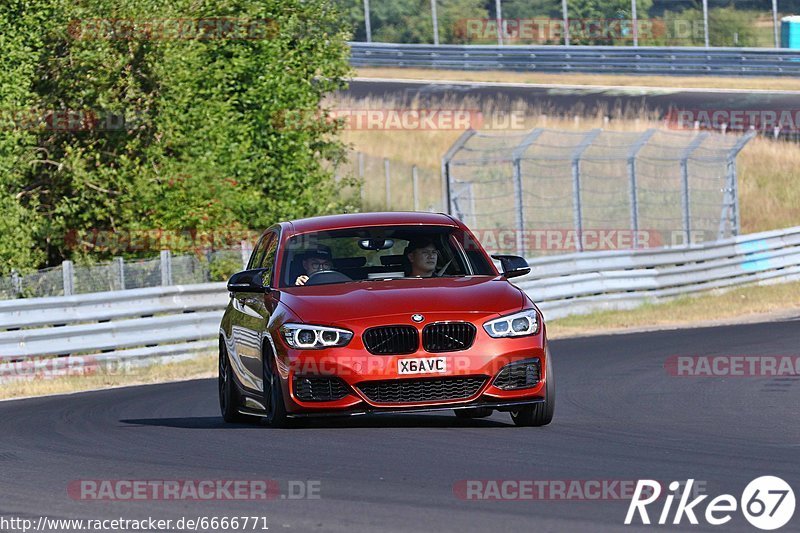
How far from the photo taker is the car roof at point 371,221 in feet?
37.6

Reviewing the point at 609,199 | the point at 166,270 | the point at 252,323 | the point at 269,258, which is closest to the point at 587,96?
the point at 609,199

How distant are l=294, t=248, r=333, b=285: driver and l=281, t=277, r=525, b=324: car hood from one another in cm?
33

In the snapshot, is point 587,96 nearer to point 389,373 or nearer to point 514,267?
point 514,267

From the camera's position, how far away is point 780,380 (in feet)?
47.0

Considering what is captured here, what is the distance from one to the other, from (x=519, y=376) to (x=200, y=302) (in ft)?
38.9

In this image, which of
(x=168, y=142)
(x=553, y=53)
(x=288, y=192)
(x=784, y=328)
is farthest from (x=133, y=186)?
(x=553, y=53)

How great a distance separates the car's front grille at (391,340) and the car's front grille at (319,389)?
309 millimetres

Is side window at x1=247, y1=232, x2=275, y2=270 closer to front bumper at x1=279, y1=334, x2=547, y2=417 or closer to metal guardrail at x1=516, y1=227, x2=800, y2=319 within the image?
front bumper at x1=279, y1=334, x2=547, y2=417

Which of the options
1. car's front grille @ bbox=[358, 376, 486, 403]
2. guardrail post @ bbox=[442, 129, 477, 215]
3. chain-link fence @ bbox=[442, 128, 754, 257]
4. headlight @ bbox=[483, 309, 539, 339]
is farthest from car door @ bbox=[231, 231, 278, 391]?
chain-link fence @ bbox=[442, 128, 754, 257]

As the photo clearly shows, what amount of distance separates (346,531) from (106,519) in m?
1.22

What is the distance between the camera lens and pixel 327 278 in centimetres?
1103

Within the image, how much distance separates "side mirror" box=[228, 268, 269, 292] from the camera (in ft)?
36.8

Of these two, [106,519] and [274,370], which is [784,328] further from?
[106,519]

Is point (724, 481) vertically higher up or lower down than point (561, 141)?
higher up
